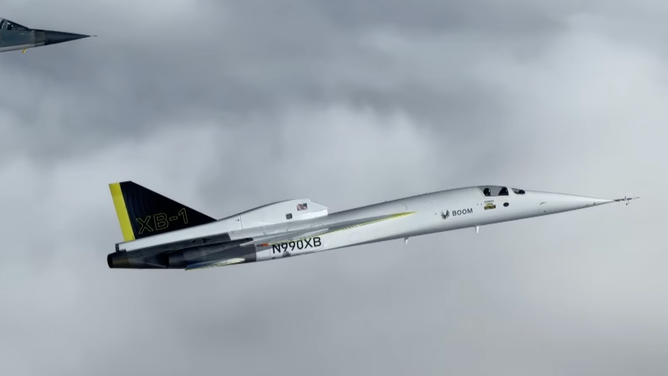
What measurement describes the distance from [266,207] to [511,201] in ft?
44.3

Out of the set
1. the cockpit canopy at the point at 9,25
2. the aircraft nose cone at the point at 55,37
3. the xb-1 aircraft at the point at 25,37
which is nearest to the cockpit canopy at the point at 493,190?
the xb-1 aircraft at the point at 25,37

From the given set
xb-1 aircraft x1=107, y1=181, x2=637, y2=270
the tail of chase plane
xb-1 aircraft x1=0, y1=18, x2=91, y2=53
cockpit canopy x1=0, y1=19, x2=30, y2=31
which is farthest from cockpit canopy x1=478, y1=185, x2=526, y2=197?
cockpit canopy x1=0, y1=19, x2=30, y2=31

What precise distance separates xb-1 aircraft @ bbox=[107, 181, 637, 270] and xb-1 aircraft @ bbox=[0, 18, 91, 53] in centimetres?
1517

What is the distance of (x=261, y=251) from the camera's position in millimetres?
49406

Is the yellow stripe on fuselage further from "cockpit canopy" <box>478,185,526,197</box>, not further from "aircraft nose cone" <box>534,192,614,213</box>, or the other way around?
"aircraft nose cone" <box>534,192,614,213</box>

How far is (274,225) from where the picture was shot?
5025cm

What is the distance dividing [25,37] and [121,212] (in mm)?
16851

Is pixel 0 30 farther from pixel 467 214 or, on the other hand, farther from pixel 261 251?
pixel 467 214

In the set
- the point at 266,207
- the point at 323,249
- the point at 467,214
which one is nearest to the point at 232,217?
the point at 266,207

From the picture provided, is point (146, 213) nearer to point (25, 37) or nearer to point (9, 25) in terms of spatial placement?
point (25, 37)

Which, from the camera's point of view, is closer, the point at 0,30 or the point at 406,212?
the point at 406,212

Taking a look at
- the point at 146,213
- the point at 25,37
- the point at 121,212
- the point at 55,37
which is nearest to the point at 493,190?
the point at 146,213

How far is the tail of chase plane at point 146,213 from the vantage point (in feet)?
160

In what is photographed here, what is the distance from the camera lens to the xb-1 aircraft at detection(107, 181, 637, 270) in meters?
48.2
